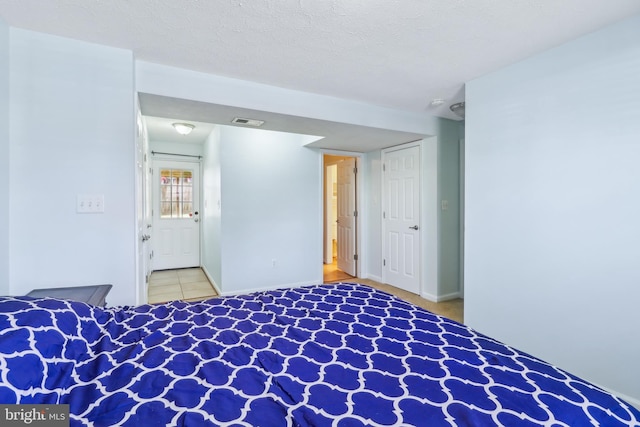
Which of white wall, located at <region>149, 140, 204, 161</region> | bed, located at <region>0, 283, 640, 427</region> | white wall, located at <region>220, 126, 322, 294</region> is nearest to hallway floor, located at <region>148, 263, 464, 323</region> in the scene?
white wall, located at <region>220, 126, 322, 294</region>

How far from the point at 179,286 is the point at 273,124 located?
2839mm

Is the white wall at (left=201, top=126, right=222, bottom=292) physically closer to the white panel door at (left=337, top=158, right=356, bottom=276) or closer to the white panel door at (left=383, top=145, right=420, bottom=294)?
the white panel door at (left=337, top=158, right=356, bottom=276)

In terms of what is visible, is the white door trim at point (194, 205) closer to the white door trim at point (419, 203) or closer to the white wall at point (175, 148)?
the white wall at point (175, 148)

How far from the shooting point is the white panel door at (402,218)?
4070mm

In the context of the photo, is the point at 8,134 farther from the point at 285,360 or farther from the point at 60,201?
the point at 285,360

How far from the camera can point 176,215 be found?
580 cm

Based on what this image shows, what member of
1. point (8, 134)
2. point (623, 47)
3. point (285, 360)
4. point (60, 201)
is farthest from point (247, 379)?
point (623, 47)

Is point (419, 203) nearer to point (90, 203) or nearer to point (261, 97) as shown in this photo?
point (261, 97)

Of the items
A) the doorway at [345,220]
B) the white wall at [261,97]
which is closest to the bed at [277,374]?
the white wall at [261,97]

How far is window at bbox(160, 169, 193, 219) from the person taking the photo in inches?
224

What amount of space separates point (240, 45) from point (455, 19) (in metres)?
1.28

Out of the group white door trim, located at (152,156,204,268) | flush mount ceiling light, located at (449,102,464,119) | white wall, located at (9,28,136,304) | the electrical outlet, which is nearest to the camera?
white wall, located at (9,28,136,304)

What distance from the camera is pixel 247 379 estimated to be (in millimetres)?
1055

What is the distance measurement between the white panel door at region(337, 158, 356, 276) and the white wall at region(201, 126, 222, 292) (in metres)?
2.05
